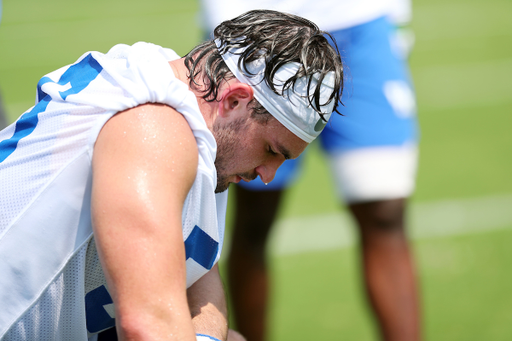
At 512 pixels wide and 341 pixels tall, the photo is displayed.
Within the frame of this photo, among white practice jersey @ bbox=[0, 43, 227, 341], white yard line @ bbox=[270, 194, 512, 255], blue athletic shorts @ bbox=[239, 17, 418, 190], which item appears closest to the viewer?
Result: white practice jersey @ bbox=[0, 43, 227, 341]

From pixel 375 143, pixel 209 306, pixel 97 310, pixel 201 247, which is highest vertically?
pixel 201 247

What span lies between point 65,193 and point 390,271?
2.05 m

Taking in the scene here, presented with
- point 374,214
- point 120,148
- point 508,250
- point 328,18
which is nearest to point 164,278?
point 120,148

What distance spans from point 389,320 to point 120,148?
83.1 inches

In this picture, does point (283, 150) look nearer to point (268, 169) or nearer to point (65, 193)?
point (268, 169)

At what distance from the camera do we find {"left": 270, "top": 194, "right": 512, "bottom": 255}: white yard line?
5328mm

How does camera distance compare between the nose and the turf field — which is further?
the turf field

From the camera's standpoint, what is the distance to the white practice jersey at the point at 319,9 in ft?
11.1

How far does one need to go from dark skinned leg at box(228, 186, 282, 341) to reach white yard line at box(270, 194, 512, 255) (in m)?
1.26

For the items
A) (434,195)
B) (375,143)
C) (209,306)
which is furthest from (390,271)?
(434,195)

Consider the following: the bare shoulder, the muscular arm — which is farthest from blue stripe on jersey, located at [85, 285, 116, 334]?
the bare shoulder

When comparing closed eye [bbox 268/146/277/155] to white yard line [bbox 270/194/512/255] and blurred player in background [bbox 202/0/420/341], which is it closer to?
blurred player in background [bbox 202/0/420/341]

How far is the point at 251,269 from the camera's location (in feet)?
12.9

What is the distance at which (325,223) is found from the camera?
5.75 m
